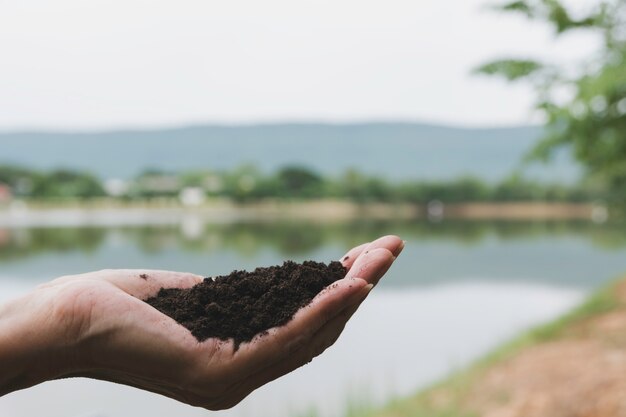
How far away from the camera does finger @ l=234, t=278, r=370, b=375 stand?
1.79m

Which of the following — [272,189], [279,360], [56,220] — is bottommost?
[56,220]

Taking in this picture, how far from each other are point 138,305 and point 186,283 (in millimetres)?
666

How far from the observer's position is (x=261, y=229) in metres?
44.6

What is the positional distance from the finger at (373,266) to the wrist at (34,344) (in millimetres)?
785

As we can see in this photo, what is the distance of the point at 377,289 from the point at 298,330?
754 inches

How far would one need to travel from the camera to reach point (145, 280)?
2.40 m

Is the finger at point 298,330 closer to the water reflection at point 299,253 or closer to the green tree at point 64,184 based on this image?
the water reflection at point 299,253

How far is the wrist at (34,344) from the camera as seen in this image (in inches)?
71.4

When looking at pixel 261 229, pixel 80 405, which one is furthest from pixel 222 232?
pixel 80 405

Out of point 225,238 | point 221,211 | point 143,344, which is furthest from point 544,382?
point 221,211

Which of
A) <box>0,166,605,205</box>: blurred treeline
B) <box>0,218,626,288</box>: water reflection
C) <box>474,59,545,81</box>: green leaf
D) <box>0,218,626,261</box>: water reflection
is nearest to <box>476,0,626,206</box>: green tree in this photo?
<box>474,59,545,81</box>: green leaf

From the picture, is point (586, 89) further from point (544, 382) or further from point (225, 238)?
point (225, 238)

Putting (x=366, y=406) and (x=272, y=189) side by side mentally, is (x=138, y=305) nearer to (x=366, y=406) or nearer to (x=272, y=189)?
(x=366, y=406)

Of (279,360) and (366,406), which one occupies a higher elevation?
(279,360)
